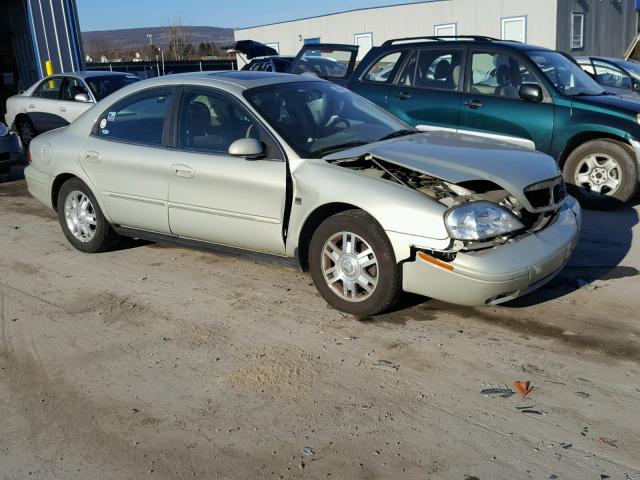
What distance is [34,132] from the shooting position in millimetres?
12859

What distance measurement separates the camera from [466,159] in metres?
4.46

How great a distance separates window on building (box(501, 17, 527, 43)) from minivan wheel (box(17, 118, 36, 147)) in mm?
20637

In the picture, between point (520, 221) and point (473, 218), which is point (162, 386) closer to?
point (473, 218)

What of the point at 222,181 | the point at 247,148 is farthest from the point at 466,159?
the point at 222,181

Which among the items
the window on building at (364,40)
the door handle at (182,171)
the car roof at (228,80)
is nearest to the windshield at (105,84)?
the car roof at (228,80)

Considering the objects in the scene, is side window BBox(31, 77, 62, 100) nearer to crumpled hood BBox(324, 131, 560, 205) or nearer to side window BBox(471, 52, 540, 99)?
side window BBox(471, 52, 540, 99)

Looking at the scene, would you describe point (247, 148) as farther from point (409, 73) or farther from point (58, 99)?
point (58, 99)

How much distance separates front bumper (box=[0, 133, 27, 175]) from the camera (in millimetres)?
10040

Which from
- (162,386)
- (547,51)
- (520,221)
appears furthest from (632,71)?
(162,386)

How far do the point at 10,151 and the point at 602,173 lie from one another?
831 cm

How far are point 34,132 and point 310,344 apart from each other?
10.6 m

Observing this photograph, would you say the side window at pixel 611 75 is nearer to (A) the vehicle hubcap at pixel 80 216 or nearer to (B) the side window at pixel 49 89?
(A) the vehicle hubcap at pixel 80 216

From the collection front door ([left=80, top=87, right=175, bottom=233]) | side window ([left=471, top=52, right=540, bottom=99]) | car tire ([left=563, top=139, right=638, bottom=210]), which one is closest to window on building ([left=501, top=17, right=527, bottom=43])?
side window ([left=471, top=52, right=540, bottom=99])

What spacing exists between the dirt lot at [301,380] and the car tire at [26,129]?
27.2ft
